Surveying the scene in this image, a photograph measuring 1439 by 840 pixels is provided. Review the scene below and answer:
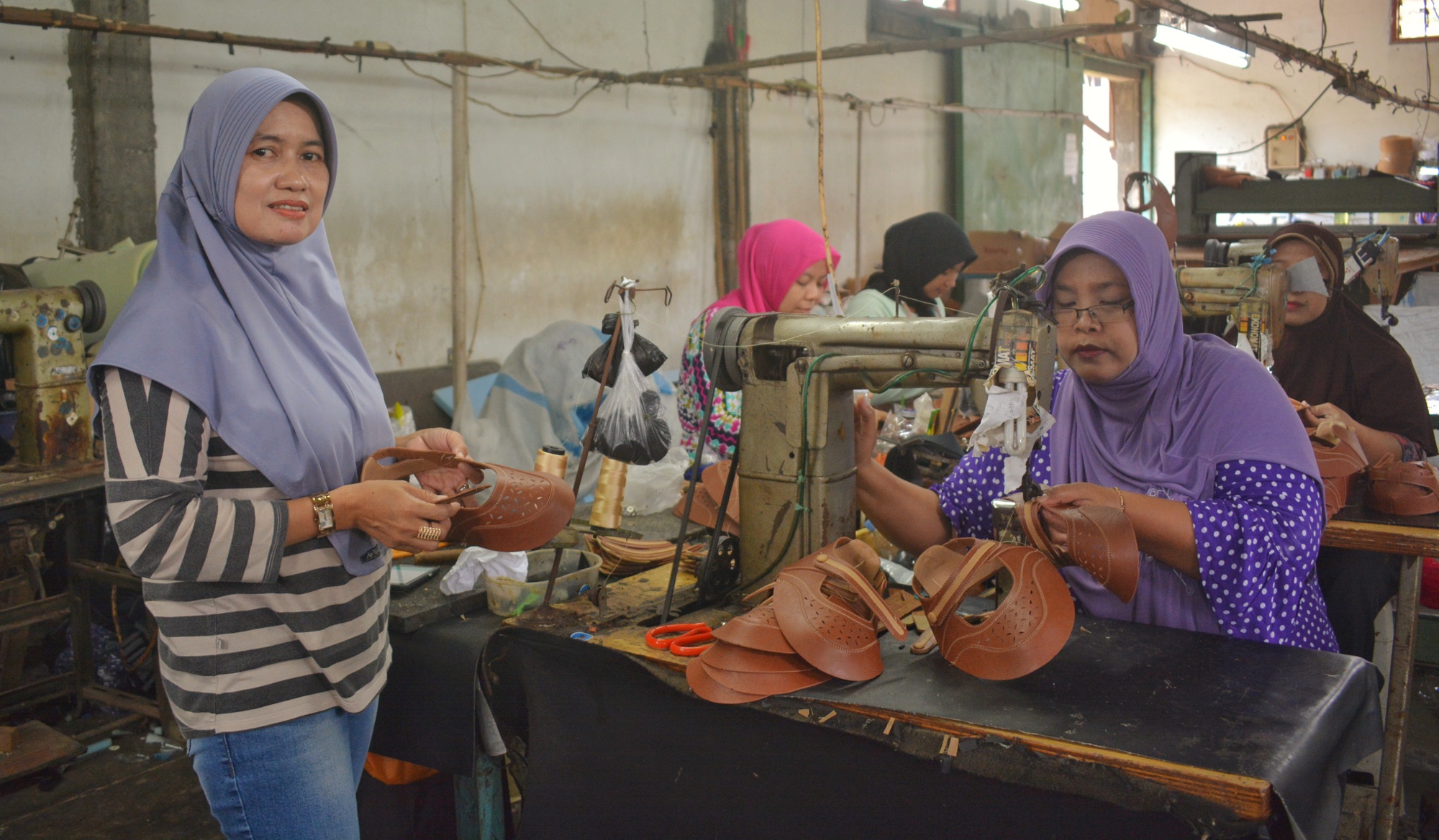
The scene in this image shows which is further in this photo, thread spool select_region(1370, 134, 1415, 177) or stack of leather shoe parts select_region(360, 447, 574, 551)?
thread spool select_region(1370, 134, 1415, 177)

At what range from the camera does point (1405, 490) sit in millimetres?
2414

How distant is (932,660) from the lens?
1.49 meters

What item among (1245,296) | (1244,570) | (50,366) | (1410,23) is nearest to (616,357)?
(1244,570)

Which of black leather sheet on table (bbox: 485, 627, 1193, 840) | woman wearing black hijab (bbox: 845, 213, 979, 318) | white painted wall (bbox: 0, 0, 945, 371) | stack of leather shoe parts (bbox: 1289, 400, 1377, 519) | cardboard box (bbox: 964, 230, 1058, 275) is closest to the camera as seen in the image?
black leather sheet on table (bbox: 485, 627, 1193, 840)

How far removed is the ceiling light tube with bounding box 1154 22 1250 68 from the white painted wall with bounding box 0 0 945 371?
2.21 metres

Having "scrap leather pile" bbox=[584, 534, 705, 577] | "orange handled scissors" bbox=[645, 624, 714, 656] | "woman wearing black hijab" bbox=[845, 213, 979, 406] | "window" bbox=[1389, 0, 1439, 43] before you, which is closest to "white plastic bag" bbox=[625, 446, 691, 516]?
"scrap leather pile" bbox=[584, 534, 705, 577]

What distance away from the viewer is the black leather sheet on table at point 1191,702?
1.20 metres

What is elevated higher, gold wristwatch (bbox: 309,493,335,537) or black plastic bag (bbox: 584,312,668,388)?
black plastic bag (bbox: 584,312,668,388)

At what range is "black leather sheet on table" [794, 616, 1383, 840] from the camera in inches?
47.3

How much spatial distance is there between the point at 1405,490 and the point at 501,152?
4.29 meters

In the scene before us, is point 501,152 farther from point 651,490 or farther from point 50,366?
point 651,490

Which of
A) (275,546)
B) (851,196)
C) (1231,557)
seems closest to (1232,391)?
(1231,557)

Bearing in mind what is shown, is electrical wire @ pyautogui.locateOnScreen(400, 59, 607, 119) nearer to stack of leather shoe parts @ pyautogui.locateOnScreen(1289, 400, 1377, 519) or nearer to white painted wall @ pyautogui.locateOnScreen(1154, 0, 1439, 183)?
stack of leather shoe parts @ pyautogui.locateOnScreen(1289, 400, 1377, 519)

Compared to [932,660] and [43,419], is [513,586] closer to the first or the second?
[932,660]
